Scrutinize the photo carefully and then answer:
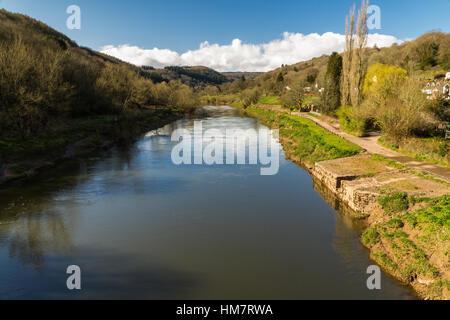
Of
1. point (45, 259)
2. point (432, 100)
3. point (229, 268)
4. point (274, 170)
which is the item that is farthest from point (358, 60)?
point (45, 259)

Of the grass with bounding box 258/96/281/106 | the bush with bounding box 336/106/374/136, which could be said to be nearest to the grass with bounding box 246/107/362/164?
the bush with bounding box 336/106/374/136

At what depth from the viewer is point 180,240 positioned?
13.4 meters

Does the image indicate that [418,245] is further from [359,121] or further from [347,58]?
[347,58]

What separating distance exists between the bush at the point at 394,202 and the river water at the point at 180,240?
5.57 feet

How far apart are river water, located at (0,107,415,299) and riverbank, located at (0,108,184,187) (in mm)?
3278

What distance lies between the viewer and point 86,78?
46312 millimetres

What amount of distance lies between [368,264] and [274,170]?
14131 mm

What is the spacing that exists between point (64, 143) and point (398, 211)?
31.5 metres

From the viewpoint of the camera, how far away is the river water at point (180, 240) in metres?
10.1

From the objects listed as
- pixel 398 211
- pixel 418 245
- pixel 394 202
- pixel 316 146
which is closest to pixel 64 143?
pixel 316 146

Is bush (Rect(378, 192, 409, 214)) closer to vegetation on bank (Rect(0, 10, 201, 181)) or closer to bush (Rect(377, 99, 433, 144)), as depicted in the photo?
bush (Rect(377, 99, 433, 144))

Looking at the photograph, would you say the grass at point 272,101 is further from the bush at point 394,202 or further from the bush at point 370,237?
the bush at point 370,237

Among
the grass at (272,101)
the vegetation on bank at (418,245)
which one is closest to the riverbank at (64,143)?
the vegetation on bank at (418,245)
